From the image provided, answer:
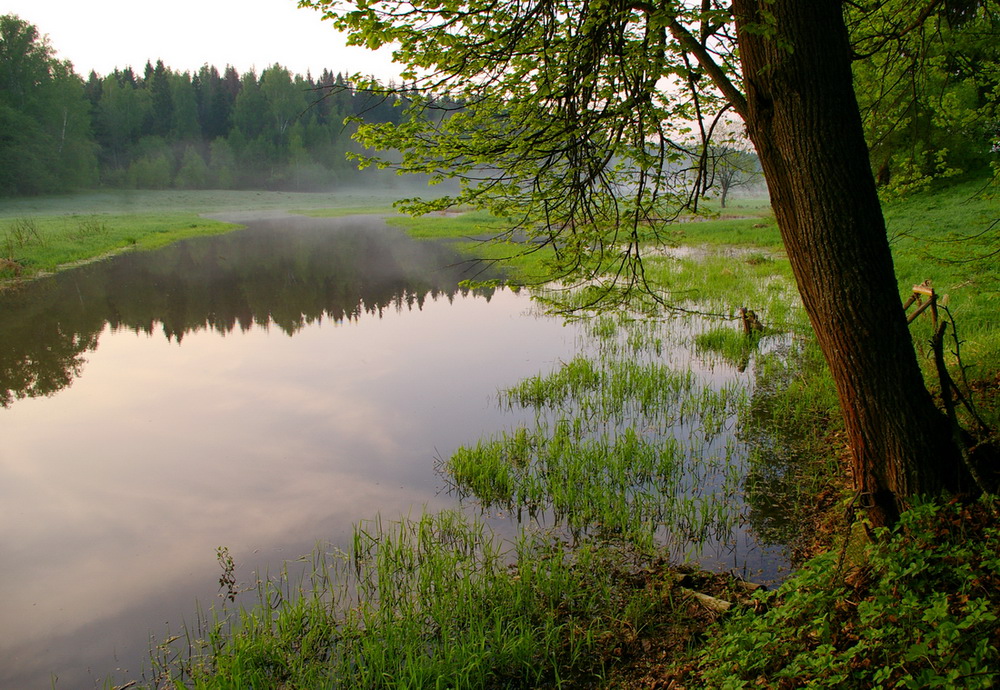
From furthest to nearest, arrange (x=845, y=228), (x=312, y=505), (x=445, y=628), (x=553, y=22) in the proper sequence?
(x=312, y=505), (x=553, y=22), (x=445, y=628), (x=845, y=228)

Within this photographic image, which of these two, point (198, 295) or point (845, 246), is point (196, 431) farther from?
point (198, 295)

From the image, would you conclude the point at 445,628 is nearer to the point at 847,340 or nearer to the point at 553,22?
the point at 847,340

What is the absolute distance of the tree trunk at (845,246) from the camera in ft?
14.1

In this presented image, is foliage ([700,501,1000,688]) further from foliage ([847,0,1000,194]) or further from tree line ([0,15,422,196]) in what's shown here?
tree line ([0,15,422,196])

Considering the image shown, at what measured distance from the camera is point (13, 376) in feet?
40.0

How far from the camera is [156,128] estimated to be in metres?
87.4

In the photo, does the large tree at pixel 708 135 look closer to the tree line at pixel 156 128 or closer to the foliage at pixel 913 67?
the foliage at pixel 913 67

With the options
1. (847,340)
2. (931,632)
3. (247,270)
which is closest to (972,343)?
(847,340)

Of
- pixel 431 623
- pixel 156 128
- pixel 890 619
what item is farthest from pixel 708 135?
pixel 156 128

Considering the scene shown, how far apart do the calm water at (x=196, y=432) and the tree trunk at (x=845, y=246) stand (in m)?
2.11

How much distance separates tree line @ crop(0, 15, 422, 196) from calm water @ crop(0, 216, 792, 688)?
44788 millimetres

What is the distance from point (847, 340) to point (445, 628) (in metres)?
3.55

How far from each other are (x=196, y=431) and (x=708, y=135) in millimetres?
8210

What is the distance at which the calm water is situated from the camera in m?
5.70
